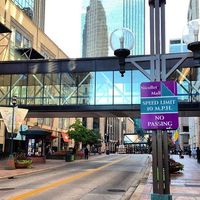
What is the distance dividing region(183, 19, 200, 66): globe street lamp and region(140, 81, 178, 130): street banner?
97 centimetres

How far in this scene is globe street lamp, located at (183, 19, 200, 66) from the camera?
29.8 feet

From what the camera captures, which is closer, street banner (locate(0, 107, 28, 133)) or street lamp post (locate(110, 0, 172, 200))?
street lamp post (locate(110, 0, 172, 200))

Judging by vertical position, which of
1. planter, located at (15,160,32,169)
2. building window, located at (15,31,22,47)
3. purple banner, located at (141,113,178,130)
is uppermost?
building window, located at (15,31,22,47)

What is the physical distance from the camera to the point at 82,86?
38562 mm

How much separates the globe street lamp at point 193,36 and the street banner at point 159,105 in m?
0.97

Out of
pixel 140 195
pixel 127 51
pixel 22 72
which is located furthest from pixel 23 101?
pixel 127 51

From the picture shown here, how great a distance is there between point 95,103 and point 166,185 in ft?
93.3

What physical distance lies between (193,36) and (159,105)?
1765 mm

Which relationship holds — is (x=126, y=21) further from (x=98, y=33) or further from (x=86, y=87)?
(x=86, y=87)

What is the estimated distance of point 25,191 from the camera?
17031 mm

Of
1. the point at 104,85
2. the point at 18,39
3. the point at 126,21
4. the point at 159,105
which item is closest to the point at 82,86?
the point at 104,85

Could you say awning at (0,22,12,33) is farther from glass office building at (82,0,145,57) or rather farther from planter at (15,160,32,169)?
planter at (15,160,32,169)

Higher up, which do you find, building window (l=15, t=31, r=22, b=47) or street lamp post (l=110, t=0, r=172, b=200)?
building window (l=15, t=31, r=22, b=47)

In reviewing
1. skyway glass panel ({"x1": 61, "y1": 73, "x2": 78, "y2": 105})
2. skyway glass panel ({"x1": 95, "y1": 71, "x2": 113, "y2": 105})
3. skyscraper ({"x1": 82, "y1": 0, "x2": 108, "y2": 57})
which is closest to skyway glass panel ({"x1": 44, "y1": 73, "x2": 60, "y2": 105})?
skyway glass panel ({"x1": 61, "y1": 73, "x2": 78, "y2": 105})
